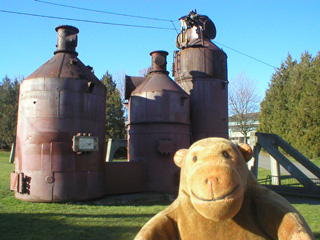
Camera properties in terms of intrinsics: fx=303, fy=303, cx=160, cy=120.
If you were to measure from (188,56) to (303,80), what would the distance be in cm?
2198

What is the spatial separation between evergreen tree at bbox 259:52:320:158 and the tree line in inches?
688

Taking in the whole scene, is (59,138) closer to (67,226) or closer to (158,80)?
(67,226)

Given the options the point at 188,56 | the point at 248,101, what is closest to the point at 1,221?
the point at 188,56

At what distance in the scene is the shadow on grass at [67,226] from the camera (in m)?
6.34

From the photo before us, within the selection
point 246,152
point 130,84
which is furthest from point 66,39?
point 246,152

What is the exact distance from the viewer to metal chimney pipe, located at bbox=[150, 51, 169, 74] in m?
13.3

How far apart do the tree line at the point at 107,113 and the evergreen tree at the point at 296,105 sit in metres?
17.5

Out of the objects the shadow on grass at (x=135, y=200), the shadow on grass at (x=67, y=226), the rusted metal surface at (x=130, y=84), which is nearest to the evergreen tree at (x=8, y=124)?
the rusted metal surface at (x=130, y=84)

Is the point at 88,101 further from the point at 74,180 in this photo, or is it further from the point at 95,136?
the point at 74,180

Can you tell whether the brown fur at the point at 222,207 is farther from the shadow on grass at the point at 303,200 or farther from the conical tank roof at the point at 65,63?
the shadow on grass at the point at 303,200

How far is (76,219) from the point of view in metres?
7.64

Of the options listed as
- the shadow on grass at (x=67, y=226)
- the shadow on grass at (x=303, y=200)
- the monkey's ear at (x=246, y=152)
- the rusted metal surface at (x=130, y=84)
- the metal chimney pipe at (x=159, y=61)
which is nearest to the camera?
the monkey's ear at (x=246, y=152)

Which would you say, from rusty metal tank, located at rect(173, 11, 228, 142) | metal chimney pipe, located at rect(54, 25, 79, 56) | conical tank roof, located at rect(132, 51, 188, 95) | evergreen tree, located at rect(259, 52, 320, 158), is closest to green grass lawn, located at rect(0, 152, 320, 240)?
conical tank roof, located at rect(132, 51, 188, 95)

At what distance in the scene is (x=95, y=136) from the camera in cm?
998
